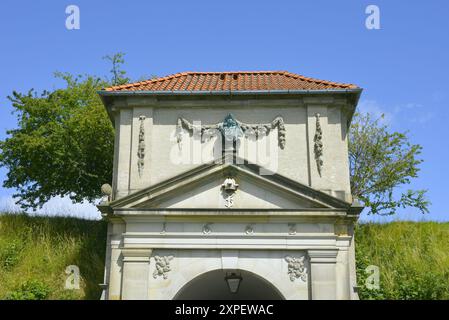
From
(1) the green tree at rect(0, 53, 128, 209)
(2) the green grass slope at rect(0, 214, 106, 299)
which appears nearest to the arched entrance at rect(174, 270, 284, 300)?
(2) the green grass slope at rect(0, 214, 106, 299)

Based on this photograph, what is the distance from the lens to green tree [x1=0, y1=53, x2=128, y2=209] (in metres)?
26.0

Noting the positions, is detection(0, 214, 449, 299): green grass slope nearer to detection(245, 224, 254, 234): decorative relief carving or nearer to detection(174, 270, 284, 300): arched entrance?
detection(174, 270, 284, 300): arched entrance

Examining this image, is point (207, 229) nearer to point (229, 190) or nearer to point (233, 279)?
point (229, 190)

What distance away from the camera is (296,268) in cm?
1395

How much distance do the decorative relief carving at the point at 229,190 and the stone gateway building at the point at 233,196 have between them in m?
0.03

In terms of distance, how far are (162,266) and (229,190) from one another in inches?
98.8

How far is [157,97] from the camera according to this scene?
16203 millimetres

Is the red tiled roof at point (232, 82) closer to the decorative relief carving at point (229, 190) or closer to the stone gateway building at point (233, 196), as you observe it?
the stone gateway building at point (233, 196)

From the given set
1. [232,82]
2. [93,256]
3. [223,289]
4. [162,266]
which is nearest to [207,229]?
[162,266]

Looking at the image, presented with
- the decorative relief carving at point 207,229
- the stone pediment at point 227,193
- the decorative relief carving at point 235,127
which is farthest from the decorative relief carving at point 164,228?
the decorative relief carving at point 235,127

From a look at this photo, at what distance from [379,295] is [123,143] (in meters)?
8.74

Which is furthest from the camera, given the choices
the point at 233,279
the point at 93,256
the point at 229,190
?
the point at 93,256
